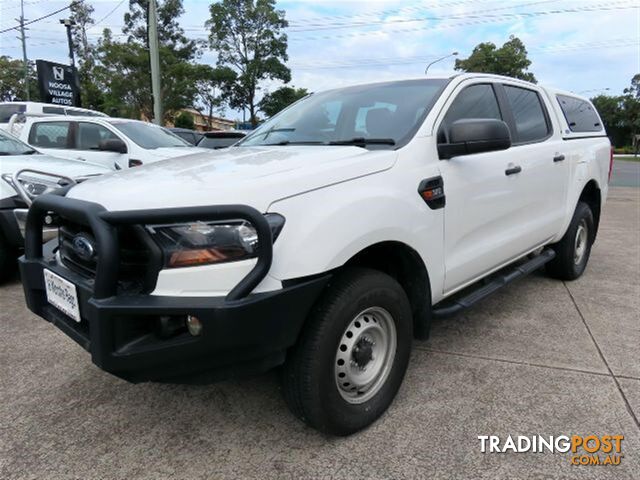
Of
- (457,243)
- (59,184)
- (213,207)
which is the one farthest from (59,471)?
(59,184)

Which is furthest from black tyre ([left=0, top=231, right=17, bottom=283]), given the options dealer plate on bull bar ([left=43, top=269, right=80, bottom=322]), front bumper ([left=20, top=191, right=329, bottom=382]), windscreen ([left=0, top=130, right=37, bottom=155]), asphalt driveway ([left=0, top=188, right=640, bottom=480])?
front bumper ([left=20, top=191, right=329, bottom=382])

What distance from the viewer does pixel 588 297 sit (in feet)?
13.9

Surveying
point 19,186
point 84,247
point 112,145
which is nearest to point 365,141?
point 84,247

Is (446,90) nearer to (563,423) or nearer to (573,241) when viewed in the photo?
(563,423)

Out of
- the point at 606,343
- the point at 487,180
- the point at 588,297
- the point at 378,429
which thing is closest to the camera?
the point at 378,429

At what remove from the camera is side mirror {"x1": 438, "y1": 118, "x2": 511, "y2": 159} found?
8.18ft

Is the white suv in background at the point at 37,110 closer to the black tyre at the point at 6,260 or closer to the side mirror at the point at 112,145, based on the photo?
the side mirror at the point at 112,145

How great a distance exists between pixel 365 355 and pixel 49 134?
6958mm

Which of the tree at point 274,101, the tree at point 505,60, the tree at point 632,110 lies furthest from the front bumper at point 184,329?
the tree at point 632,110

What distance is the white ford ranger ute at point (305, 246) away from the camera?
1.76 m

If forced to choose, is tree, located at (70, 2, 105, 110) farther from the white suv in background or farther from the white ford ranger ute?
the white ford ranger ute

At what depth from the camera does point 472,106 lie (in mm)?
3076

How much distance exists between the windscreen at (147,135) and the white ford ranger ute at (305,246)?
4.48 meters

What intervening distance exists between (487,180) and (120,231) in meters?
2.11
